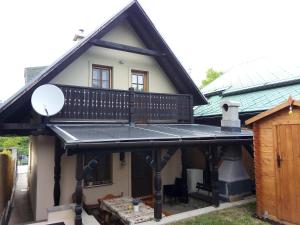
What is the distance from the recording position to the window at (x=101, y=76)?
11.0m

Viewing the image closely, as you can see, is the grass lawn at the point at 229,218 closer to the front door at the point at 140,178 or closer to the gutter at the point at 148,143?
the gutter at the point at 148,143

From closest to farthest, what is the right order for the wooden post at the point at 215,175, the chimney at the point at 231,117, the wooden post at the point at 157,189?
the wooden post at the point at 157,189 → the wooden post at the point at 215,175 → the chimney at the point at 231,117

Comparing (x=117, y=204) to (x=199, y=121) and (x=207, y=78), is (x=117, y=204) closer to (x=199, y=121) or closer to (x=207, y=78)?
(x=199, y=121)

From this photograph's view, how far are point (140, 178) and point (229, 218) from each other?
4621mm

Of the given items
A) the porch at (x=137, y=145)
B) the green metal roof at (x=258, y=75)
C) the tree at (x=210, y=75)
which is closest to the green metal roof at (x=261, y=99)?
the green metal roof at (x=258, y=75)

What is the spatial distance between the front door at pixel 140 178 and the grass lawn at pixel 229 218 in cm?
398

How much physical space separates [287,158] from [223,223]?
2.62 meters

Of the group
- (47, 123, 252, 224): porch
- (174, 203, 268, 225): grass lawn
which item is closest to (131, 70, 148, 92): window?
(47, 123, 252, 224): porch

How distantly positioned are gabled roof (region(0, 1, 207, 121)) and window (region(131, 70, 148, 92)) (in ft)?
3.42

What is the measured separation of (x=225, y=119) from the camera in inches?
419

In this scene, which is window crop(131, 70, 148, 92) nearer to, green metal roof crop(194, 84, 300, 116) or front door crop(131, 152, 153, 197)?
front door crop(131, 152, 153, 197)

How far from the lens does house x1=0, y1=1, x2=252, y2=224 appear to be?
7.92 metres

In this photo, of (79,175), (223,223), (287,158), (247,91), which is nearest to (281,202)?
(287,158)

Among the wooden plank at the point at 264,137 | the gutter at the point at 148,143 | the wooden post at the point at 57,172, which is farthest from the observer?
the wooden post at the point at 57,172
